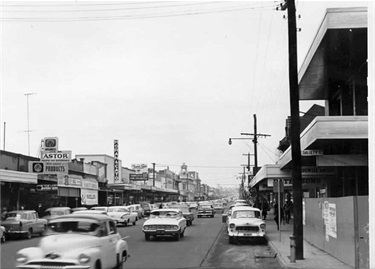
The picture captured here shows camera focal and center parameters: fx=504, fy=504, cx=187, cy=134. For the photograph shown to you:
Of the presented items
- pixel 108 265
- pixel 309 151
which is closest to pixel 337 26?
pixel 309 151

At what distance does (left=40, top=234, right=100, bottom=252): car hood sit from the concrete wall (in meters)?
6.57

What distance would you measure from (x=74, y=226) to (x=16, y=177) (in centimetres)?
2253

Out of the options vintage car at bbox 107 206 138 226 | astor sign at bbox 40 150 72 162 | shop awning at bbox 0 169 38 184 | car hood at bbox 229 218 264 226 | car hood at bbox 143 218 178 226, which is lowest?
vintage car at bbox 107 206 138 226

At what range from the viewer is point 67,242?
10539 millimetres

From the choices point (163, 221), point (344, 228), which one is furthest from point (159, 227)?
point (344, 228)

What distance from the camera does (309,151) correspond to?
20484 mm

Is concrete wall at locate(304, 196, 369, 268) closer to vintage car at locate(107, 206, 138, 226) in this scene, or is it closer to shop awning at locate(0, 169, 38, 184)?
shop awning at locate(0, 169, 38, 184)

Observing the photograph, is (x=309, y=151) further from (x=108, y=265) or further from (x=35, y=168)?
(x=35, y=168)

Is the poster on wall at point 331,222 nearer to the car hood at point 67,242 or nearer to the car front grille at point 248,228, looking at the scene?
the car front grille at point 248,228

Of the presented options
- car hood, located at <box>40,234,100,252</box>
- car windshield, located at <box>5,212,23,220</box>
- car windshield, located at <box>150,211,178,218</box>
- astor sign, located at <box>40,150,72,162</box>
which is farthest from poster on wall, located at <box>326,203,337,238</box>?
astor sign, located at <box>40,150,72,162</box>

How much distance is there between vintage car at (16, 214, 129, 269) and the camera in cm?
998

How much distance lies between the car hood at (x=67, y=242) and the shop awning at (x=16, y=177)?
21.2 meters

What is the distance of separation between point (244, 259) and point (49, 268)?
8.50 m

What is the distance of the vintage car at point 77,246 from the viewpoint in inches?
393
